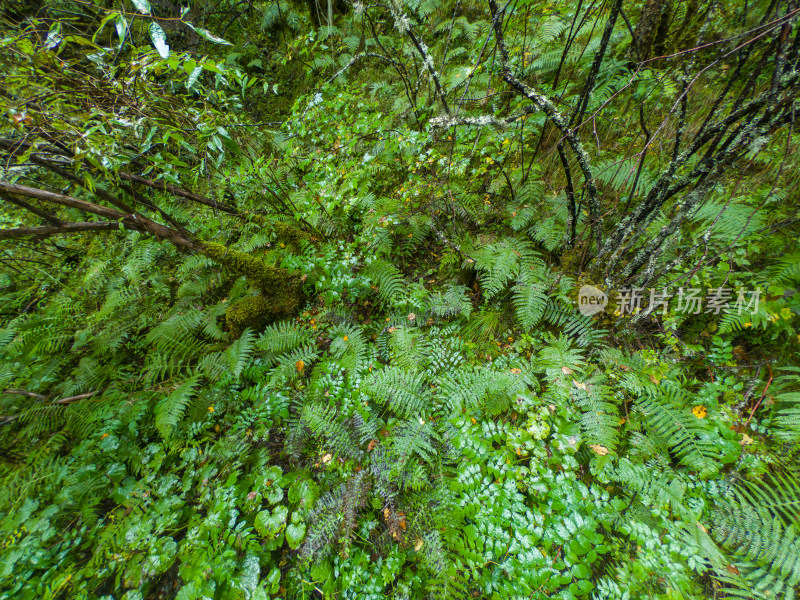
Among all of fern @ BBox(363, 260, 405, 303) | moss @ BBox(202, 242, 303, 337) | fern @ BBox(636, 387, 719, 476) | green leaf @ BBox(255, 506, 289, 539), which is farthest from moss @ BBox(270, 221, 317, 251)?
fern @ BBox(636, 387, 719, 476)

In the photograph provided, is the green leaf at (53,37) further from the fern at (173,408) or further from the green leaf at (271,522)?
the green leaf at (271,522)

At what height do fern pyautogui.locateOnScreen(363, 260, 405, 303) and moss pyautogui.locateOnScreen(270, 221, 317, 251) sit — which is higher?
fern pyautogui.locateOnScreen(363, 260, 405, 303)

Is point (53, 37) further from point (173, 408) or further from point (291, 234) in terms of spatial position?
point (173, 408)

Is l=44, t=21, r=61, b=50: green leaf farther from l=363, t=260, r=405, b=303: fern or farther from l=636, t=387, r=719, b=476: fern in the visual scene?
l=636, t=387, r=719, b=476: fern

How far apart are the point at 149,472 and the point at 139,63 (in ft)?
11.2

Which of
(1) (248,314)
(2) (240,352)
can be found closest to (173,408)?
(2) (240,352)

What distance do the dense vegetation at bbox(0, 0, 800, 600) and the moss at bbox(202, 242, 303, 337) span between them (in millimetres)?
38

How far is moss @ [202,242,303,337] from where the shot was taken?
10.5 ft

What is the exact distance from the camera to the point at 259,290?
353 centimetres

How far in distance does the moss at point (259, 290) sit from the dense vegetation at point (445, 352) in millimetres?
38

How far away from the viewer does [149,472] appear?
2.69m

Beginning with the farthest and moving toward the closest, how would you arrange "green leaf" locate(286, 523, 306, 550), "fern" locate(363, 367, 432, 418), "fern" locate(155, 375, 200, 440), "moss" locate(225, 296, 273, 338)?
"moss" locate(225, 296, 273, 338)
"fern" locate(155, 375, 200, 440)
"fern" locate(363, 367, 432, 418)
"green leaf" locate(286, 523, 306, 550)

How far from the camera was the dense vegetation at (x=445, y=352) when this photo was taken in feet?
6.05

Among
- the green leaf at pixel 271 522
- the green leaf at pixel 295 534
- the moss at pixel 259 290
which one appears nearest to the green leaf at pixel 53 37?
the moss at pixel 259 290
